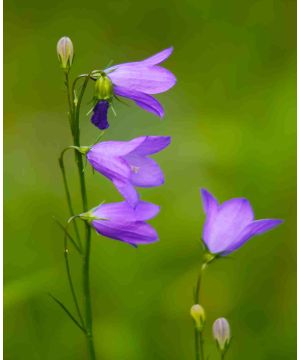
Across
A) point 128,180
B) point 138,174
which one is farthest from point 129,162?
→ point 128,180

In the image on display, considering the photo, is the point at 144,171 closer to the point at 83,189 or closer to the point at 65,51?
the point at 83,189

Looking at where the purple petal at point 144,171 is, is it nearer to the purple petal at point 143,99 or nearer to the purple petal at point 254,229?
the purple petal at point 143,99

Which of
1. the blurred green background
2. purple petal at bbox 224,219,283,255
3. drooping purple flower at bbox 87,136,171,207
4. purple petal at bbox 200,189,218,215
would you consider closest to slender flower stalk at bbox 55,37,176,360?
drooping purple flower at bbox 87,136,171,207

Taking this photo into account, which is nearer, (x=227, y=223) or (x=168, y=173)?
(x=227, y=223)

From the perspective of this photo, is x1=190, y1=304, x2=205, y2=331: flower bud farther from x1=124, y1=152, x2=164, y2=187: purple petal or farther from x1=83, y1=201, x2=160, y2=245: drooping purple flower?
x1=124, y1=152, x2=164, y2=187: purple petal

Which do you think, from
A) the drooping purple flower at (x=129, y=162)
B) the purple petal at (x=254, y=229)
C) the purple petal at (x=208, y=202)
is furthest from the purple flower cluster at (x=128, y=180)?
the purple petal at (x=254, y=229)

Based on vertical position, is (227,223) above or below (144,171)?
below
